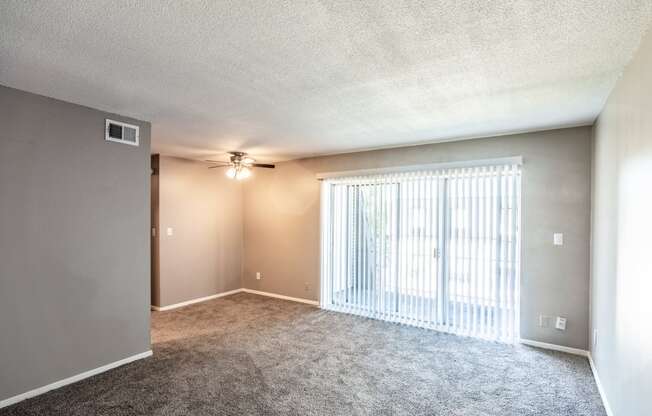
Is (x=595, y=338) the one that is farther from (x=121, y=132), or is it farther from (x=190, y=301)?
(x=190, y=301)

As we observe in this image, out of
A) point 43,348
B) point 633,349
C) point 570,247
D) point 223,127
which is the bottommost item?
point 43,348

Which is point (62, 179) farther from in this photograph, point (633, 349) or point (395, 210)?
point (633, 349)

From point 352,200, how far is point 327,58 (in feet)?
10.8

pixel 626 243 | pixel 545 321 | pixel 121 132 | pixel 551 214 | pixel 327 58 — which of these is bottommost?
pixel 545 321

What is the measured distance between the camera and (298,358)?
360 centimetres

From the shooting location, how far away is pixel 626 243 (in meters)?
2.16

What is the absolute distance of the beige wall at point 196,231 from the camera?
548cm

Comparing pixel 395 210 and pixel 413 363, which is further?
pixel 395 210

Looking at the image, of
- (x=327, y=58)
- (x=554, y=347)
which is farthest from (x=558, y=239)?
(x=327, y=58)

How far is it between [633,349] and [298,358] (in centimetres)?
270

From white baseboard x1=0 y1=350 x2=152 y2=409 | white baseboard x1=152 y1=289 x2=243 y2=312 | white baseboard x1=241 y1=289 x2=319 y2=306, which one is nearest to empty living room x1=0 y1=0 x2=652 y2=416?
white baseboard x1=0 y1=350 x2=152 y2=409

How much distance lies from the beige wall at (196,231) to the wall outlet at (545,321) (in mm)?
4891

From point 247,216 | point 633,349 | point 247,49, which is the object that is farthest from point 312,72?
point 247,216

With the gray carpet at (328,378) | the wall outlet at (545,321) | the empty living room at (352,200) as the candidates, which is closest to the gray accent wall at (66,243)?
the empty living room at (352,200)
